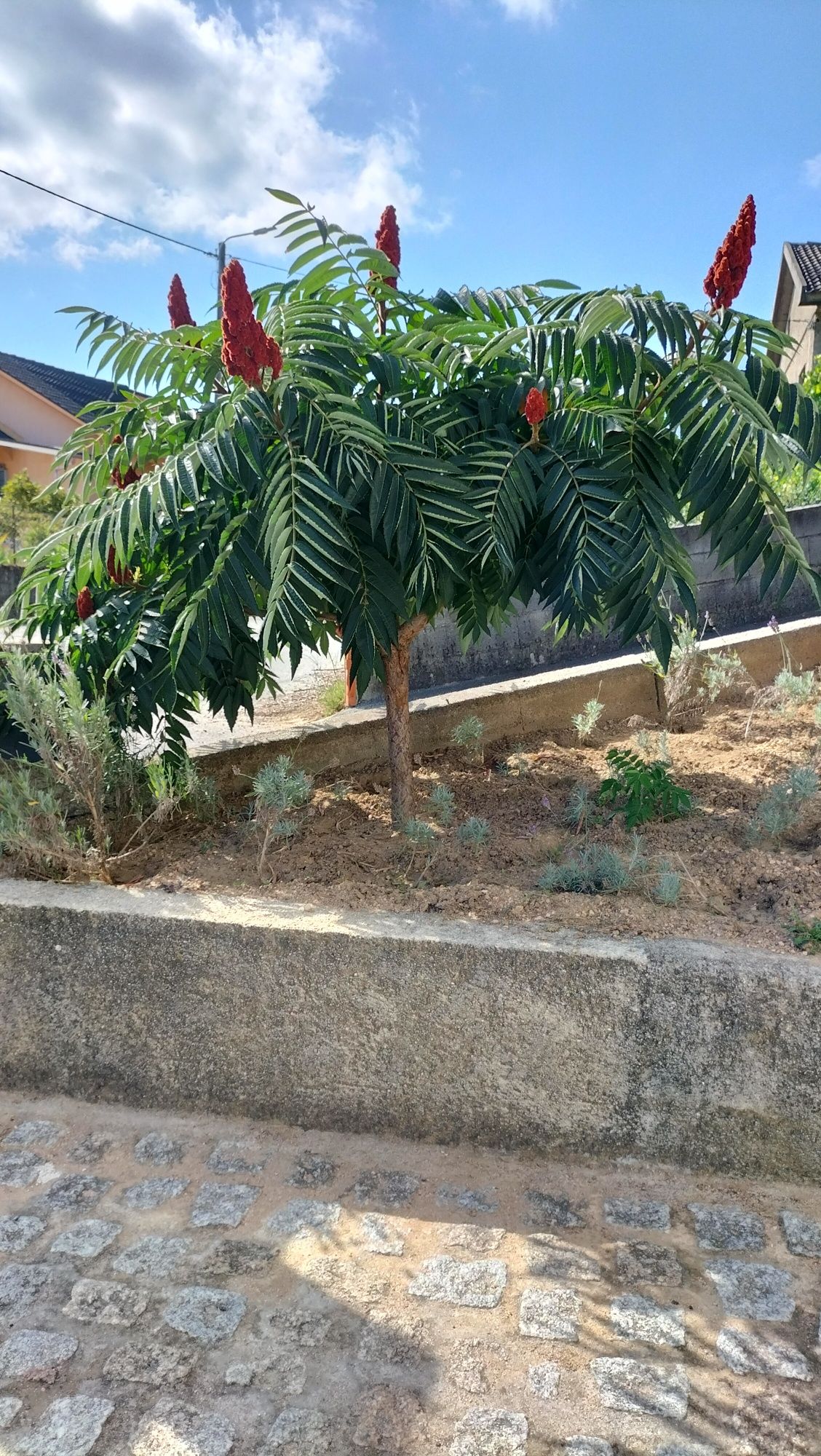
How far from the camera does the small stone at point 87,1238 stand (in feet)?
7.77

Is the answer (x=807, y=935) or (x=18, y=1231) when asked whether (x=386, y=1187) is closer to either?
(x=18, y=1231)

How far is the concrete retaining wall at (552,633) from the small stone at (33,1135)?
11.7 ft

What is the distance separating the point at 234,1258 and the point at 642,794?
203 centimetres

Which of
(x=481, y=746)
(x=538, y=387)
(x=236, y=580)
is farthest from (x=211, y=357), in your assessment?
(x=481, y=746)

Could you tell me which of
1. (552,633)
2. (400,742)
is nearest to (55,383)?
(552,633)

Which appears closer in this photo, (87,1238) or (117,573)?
(87,1238)

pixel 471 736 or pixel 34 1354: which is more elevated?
pixel 471 736

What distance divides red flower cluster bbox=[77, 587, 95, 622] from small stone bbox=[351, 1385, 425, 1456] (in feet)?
8.14

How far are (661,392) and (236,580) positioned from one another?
1421 mm

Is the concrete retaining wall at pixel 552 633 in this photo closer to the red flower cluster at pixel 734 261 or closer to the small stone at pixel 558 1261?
the red flower cluster at pixel 734 261

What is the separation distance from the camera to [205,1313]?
2.18 metres

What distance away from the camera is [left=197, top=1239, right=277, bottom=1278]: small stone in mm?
2307

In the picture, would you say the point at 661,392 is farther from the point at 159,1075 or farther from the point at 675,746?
the point at 159,1075

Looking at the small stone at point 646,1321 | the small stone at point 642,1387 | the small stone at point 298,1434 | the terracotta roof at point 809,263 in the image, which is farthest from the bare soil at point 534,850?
the terracotta roof at point 809,263
